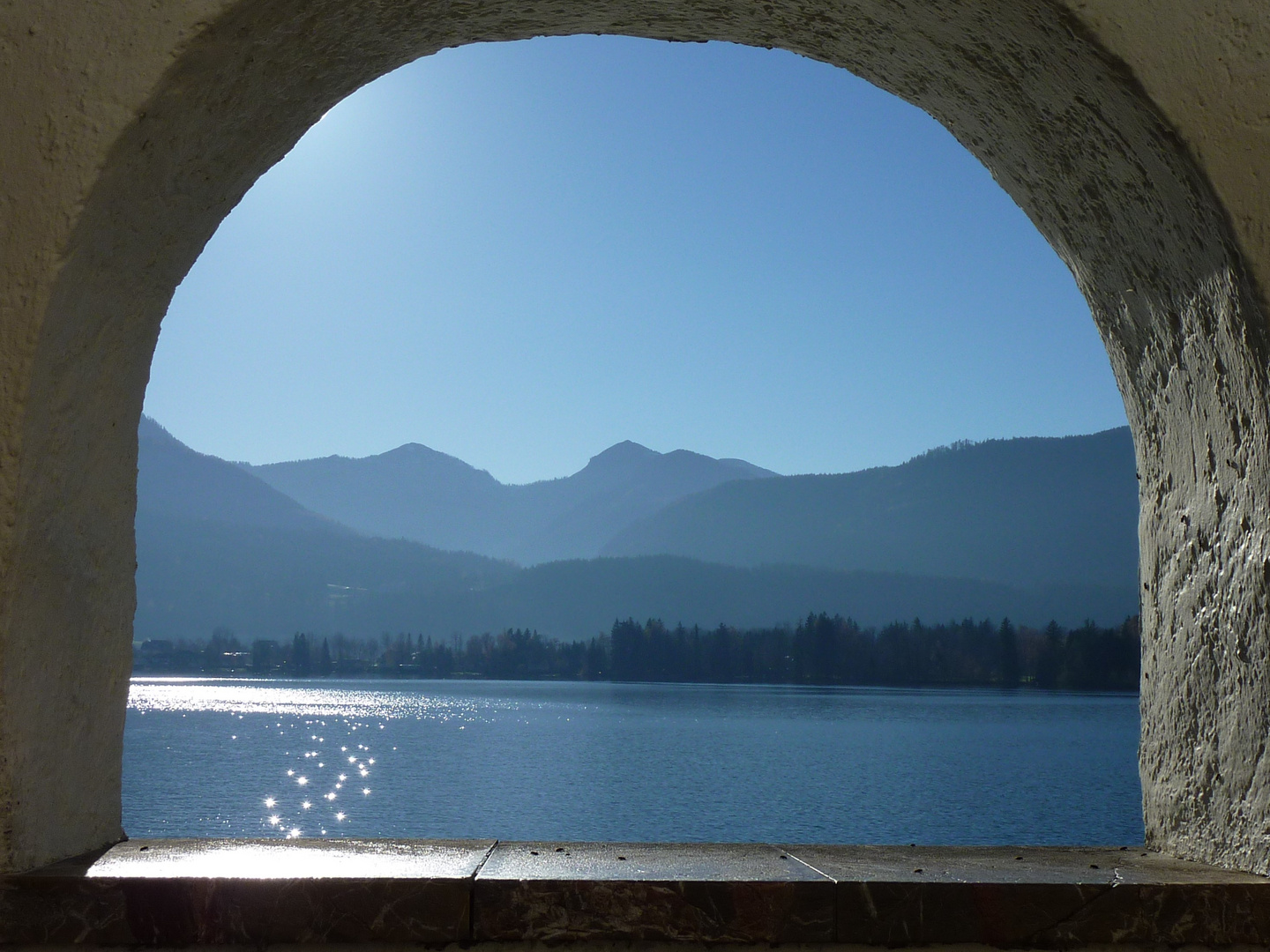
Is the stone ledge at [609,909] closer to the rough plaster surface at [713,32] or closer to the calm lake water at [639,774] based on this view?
the rough plaster surface at [713,32]

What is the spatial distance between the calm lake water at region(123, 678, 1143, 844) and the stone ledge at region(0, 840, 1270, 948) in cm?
1224

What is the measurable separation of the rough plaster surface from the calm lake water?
1218 centimetres

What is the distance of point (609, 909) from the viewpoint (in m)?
1.90

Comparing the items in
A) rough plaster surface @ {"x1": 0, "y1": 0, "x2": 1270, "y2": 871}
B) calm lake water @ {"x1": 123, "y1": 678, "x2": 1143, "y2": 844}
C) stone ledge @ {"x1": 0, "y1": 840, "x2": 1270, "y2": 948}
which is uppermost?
rough plaster surface @ {"x1": 0, "y1": 0, "x2": 1270, "y2": 871}

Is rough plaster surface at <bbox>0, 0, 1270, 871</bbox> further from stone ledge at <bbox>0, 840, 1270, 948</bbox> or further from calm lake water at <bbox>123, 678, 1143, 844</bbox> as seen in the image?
calm lake water at <bbox>123, 678, 1143, 844</bbox>

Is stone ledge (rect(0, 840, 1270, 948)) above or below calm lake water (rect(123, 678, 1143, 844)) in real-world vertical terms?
above

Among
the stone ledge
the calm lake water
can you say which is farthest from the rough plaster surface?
the calm lake water

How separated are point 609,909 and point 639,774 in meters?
40.7

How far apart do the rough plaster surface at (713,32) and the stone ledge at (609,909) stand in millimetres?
178

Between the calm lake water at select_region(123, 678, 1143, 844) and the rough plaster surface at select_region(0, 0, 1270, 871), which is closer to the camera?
the rough plaster surface at select_region(0, 0, 1270, 871)

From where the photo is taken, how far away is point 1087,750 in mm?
49312

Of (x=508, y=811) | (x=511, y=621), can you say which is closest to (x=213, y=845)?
(x=508, y=811)

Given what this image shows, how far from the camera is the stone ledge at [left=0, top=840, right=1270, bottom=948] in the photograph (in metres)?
1.88

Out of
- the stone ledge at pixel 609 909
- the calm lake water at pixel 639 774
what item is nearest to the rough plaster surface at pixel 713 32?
the stone ledge at pixel 609 909
